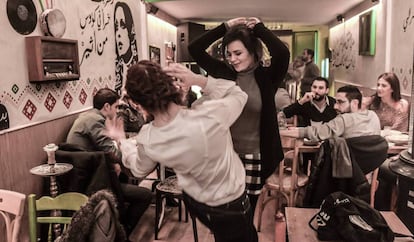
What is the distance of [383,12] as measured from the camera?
206 inches

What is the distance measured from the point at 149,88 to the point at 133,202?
1949 millimetres

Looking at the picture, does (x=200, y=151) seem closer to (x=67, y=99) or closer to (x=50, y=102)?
(x=50, y=102)

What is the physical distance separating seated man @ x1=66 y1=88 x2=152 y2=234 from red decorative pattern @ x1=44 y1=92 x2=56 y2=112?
22 cm

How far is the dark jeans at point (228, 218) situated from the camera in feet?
4.79

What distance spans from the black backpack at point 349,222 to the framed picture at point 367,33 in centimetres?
454

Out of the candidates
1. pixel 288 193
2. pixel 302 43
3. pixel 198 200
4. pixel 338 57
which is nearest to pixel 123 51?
pixel 288 193

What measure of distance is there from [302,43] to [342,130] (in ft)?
29.2

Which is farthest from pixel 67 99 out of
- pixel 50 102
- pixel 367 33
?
pixel 367 33

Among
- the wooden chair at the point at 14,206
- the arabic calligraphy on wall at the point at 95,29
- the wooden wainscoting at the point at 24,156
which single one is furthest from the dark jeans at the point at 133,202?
the wooden chair at the point at 14,206

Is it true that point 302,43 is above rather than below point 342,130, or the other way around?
above

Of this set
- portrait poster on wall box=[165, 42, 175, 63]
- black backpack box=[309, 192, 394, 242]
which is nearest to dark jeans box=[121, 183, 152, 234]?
black backpack box=[309, 192, 394, 242]

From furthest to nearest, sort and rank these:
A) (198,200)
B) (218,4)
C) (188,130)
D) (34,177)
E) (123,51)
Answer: (218,4) → (123,51) → (34,177) → (198,200) → (188,130)

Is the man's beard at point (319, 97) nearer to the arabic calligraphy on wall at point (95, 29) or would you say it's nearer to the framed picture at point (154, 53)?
the arabic calligraphy on wall at point (95, 29)

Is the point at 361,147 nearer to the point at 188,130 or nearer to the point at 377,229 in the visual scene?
the point at 377,229
